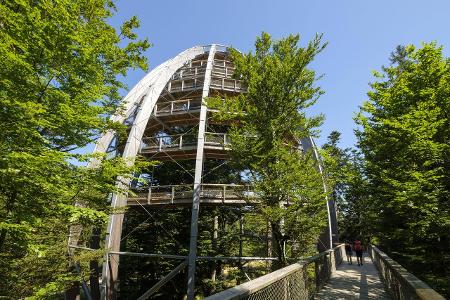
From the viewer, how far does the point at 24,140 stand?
566cm

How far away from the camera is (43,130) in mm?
6809

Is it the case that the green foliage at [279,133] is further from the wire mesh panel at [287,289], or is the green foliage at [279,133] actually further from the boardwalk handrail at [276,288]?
the wire mesh panel at [287,289]

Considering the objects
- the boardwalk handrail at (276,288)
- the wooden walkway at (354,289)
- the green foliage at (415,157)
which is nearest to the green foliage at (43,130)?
the boardwalk handrail at (276,288)

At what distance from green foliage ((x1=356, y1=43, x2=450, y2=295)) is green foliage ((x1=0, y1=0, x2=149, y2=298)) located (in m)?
9.09

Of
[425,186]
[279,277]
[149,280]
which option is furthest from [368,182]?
[149,280]

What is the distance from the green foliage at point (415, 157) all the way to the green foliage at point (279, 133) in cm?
292

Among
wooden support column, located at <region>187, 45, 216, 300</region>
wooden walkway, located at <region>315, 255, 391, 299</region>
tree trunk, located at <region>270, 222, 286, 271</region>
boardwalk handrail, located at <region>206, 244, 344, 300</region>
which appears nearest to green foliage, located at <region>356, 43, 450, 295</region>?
wooden walkway, located at <region>315, 255, 391, 299</region>

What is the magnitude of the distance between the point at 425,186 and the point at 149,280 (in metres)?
16.5

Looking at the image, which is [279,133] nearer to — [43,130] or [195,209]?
[195,209]

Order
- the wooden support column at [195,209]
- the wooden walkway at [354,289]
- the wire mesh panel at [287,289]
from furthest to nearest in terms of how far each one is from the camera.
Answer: the wooden support column at [195,209] < the wooden walkway at [354,289] < the wire mesh panel at [287,289]

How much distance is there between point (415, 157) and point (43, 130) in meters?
11.7

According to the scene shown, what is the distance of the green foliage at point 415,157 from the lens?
9688 mm

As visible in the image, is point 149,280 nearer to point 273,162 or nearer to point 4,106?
point 273,162

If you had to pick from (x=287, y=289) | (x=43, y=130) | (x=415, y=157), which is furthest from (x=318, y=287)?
(x=43, y=130)
